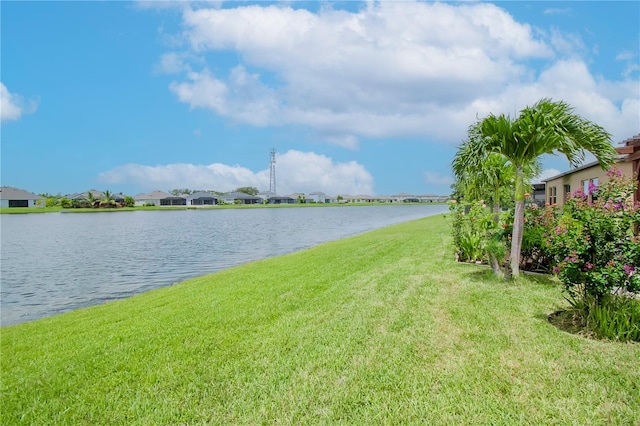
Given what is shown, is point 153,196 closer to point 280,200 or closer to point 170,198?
point 170,198

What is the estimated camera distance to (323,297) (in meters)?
6.97

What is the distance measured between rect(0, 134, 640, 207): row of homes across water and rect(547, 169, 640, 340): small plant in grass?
0.34 metres

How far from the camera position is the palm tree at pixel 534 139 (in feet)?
22.2

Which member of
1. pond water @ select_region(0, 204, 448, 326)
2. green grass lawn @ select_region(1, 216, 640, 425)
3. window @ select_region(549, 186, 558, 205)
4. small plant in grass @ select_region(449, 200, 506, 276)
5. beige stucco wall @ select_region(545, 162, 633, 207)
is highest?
beige stucco wall @ select_region(545, 162, 633, 207)

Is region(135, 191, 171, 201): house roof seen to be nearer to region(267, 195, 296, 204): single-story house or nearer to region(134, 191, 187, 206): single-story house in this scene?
region(134, 191, 187, 206): single-story house

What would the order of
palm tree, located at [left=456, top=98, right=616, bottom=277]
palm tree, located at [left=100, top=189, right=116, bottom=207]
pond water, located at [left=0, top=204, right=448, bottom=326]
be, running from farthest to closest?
1. palm tree, located at [left=100, top=189, right=116, bottom=207]
2. pond water, located at [left=0, top=204, right=448, bottom=326]
3. palm tree, located at [left=456, top=98, right=616, bottom=277]

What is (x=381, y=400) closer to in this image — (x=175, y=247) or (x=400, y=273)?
(x=400, y=273)

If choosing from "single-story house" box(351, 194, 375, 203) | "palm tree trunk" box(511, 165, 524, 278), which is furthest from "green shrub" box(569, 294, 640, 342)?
"single-story house" box(351, 194, 375, 203)

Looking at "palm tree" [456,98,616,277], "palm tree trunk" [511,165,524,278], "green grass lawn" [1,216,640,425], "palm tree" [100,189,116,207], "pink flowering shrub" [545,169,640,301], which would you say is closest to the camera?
"green grass lawn" [1,216,640,425]

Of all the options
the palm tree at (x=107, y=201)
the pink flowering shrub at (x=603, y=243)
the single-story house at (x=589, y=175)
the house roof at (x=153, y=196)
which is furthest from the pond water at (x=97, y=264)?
the house roof at (x=153, y=196)

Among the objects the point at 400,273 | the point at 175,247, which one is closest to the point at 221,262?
the point at 175,247

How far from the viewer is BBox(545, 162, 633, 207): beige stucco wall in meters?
12.8

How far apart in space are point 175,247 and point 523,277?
18627 millimetres

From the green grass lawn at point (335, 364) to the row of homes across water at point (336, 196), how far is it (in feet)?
7.41
